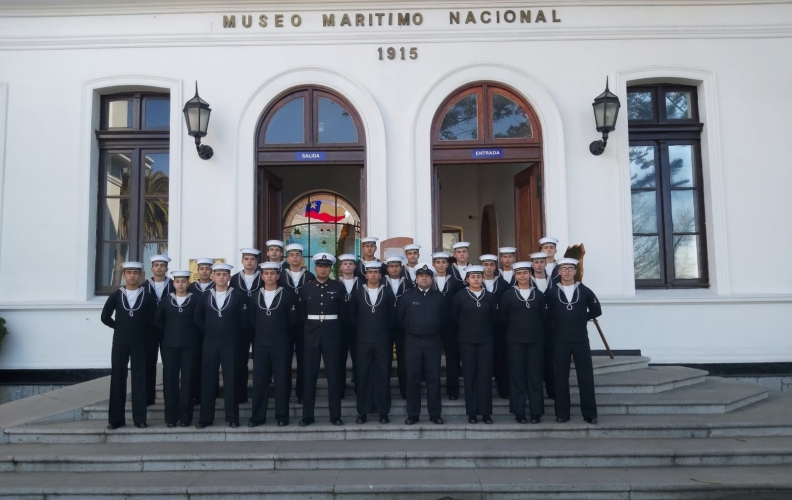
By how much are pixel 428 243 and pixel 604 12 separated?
15.0ft

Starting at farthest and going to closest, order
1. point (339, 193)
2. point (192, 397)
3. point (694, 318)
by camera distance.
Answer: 1. point (339, 193)
2. point (694, 318)
3. point (192, 397)

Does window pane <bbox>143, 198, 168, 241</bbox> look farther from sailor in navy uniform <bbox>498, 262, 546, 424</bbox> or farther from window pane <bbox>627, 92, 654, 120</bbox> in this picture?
window pane <bbox>627, 92, 654, 120</bbox>

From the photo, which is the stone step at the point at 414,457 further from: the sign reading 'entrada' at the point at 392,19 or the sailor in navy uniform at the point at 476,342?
the sign reading 'entrada' at the point at 392,19

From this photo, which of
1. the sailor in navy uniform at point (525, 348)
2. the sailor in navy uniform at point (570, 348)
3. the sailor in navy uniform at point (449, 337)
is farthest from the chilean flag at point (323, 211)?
the sailor in navy uniform at point (570, 348)

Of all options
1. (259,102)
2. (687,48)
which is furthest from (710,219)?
(259,102)

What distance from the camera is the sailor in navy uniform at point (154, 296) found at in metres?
6.97

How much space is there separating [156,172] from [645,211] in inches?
312

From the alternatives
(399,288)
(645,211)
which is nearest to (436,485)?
(399,288)

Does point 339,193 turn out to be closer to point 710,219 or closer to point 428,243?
point 428,243

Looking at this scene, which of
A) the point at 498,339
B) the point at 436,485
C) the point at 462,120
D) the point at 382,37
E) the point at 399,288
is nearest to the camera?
the point at 436,485

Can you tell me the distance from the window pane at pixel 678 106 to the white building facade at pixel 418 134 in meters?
0.19

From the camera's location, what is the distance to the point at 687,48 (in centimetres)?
949

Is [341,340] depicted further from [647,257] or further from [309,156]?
[647,257]

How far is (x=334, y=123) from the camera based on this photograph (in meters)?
9.61
